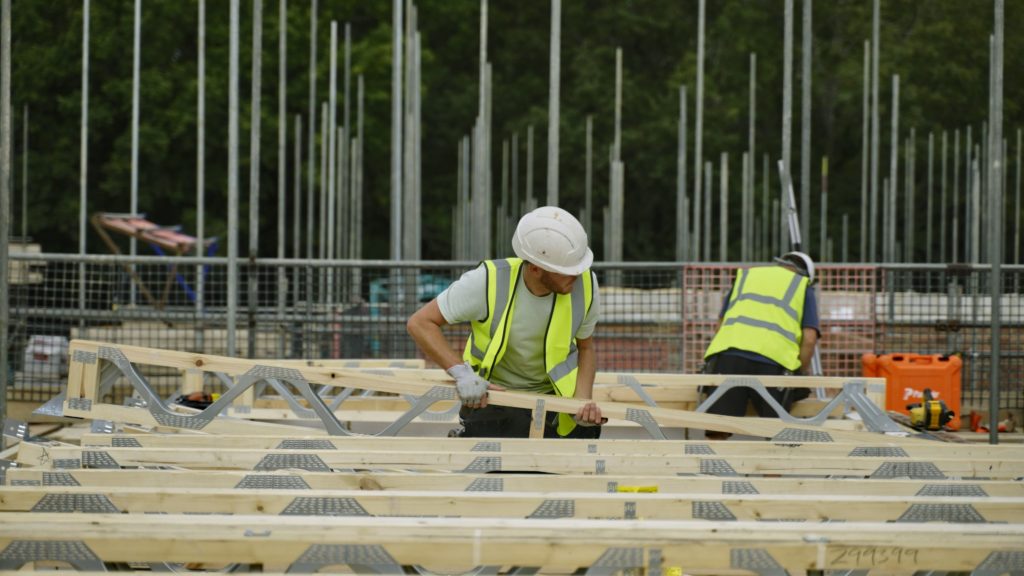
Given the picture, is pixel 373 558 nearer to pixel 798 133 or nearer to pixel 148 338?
pixel 148 338

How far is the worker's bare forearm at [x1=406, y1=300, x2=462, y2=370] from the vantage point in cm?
621

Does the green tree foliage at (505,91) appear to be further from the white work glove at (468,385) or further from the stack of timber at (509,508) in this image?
the stack of timber at (509,508)

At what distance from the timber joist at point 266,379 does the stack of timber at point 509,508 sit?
630 millimetres

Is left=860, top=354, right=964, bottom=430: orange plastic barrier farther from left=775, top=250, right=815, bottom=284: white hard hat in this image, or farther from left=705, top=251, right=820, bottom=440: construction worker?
left=705, top=251, right=820, bottom=440: construction worker

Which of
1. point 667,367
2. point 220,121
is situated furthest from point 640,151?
point 667,367

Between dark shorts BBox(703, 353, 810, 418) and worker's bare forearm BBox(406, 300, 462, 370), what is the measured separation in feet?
9.45

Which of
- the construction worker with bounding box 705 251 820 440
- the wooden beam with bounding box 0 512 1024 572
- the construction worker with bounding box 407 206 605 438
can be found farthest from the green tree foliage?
the wooden beam with bounding box 0 512 1024 572

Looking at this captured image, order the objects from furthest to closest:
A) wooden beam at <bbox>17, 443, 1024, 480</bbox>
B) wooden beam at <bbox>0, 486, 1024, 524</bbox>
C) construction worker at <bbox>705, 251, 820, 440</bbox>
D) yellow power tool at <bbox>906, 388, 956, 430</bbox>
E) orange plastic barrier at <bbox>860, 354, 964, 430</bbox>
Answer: orange plastic barrier at <bbox>860, 354, 964, 430</bbox>
yellow power tool at <bbox>906, 388, 956, 430</bbox>
construction worker at <bbox>705, 251, 820, 440</bbox>
wooden beam at <bbox>17, 443, 1024, 480</bbox>
wooden beam at <bbox>0, 486, 1024, 524</bbox>

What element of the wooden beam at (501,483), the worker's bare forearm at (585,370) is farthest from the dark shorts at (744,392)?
the wooden beam at (501,483)

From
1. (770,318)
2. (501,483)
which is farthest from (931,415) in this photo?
(501,483)

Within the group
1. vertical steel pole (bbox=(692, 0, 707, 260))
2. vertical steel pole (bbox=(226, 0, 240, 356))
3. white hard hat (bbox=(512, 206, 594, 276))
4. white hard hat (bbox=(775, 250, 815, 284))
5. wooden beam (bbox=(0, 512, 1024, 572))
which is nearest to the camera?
wooden beam (bbox=(0, 512, 1024, 572))

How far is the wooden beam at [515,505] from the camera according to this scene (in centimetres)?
449

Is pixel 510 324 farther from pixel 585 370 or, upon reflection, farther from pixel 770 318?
pixel 770 318

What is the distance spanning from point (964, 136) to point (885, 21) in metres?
5.03
